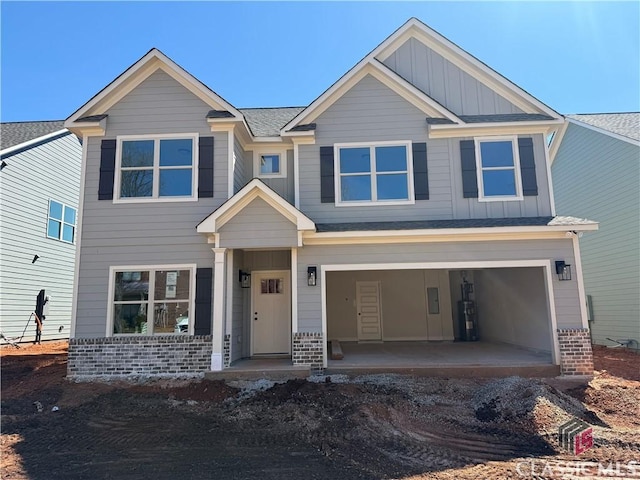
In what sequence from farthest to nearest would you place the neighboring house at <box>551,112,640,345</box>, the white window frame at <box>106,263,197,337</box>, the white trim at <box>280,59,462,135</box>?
1. the neighboring house at <box>551,112,640,345</box>
2. the white trim at <box>280,59,462,135</box>
3. the white window frame at <box>106,263,197,337</box>

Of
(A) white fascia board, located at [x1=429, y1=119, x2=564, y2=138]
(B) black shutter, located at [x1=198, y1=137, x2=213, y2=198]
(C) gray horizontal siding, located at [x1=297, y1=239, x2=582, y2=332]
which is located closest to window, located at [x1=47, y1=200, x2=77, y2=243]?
(B) black shutter, located at [x1=198, y1=137, x2=213, y2=198]

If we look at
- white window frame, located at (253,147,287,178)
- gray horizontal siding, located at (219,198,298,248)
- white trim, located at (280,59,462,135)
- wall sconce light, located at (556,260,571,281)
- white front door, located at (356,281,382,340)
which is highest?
white trim, located at (280,59,462,135)

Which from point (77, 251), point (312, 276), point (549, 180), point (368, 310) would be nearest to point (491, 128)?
point (549, 180)

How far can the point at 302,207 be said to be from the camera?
9.93 metres

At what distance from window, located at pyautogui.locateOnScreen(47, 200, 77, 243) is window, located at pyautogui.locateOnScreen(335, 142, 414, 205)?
1199 centimetres

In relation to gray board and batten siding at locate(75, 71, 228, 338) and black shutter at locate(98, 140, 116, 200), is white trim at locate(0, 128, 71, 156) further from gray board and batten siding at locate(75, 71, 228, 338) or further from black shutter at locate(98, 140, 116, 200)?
black shutter at locate(98, 140, 116, 200)

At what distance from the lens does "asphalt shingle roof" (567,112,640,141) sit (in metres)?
12.9

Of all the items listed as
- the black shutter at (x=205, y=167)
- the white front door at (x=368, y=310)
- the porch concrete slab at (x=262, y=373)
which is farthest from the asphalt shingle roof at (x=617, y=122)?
the black shutter at (x=205, y=167)

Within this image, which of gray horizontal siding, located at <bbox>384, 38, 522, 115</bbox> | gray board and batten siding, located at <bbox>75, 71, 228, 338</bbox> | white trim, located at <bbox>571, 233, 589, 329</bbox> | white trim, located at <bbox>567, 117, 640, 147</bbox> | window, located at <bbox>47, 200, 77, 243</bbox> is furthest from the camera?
window, located at <bbox>47, 200, 77, 243</bbox>

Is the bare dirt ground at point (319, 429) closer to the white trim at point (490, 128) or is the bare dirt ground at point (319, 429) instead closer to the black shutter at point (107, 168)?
the black shutter at point (107, 168)

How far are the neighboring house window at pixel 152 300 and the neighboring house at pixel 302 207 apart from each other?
3 centimetres

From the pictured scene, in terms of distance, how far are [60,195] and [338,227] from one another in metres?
12.6

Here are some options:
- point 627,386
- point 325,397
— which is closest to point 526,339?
point 627,386

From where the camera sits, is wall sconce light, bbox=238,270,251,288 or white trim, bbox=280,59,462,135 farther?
wall sconce light, bbox=238,270,251,288
